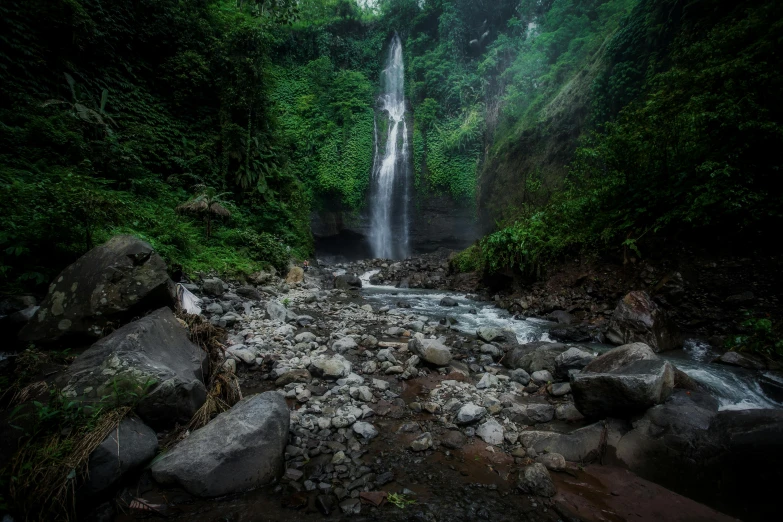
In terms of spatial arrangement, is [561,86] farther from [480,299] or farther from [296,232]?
[296,232]

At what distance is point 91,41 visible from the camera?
32.5 feet

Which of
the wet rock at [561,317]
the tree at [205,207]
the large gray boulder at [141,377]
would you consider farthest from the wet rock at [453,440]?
the tree at [205,207]

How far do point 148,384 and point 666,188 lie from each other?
8.69 m

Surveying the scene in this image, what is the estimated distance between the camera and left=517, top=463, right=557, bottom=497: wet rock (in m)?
2.26

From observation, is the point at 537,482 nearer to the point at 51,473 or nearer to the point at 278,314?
the point at 51,473

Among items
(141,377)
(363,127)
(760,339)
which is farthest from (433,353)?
(363,127)

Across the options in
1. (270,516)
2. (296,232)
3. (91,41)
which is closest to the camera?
(270,516)

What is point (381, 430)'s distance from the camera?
3020 mm

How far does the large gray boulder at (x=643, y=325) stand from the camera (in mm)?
5062

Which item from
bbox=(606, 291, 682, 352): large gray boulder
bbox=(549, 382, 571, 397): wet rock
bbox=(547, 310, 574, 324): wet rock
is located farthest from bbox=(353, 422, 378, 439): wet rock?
bbox=(547, 310, 574, 324): wet rock

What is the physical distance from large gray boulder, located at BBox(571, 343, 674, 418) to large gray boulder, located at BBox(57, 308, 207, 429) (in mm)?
3696

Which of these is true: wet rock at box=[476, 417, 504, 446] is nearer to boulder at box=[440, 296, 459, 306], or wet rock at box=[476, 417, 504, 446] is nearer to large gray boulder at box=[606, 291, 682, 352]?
large gray boulder at box=[606, 291, 682, 352]

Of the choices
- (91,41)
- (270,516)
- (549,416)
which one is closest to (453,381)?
(549,416)

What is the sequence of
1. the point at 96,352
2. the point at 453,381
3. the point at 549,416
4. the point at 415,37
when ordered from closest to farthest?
the point at 96,352 → the point at 549,416 → the point at 453,381 → the point at 415,37
